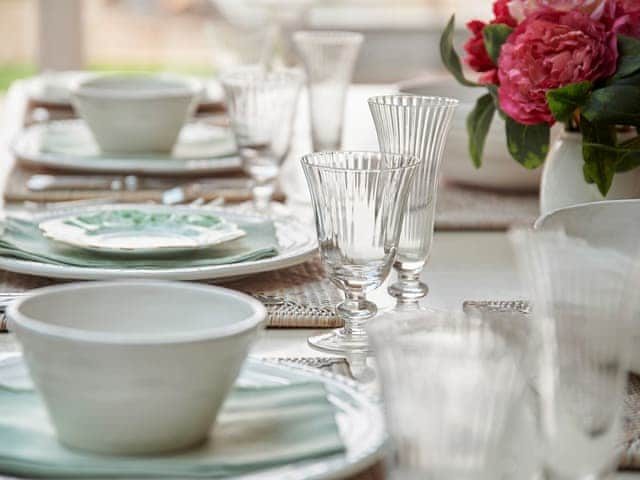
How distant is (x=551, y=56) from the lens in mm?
1257

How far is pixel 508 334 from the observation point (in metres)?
0.64

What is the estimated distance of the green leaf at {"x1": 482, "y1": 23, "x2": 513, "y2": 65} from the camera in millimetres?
1359

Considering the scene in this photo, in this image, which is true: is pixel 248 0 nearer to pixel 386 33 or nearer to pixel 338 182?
pixel 386 33

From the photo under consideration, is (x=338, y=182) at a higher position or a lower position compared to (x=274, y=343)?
higher

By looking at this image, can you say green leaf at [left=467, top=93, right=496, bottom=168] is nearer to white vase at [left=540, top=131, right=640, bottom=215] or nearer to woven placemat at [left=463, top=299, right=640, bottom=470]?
white vase at [left=540, top=131, right=640, bottom=215]

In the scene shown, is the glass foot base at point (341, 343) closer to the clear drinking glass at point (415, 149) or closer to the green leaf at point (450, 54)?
the clear drinking glass at point (415, 149)

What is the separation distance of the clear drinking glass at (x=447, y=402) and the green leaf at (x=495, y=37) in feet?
2.53

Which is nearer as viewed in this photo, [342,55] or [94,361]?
[94,361]

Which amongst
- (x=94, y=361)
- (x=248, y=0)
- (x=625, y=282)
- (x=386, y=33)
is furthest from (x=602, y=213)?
(x=386, y=33)

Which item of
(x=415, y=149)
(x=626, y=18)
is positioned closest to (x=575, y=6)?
(x=626, y=18)

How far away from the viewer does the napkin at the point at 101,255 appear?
3.88ft

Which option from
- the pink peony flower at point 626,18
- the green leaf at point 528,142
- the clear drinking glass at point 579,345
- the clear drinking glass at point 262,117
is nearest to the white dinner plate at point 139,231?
the clear drinking glass at point 262,117

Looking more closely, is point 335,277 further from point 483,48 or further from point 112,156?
point 112,156

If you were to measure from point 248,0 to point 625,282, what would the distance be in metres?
2.98
